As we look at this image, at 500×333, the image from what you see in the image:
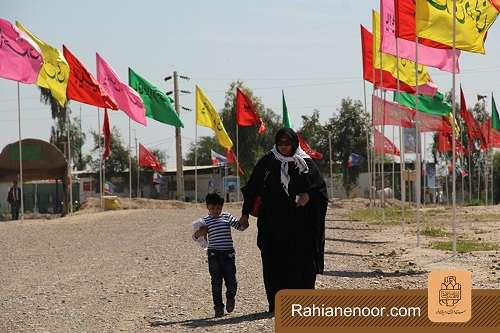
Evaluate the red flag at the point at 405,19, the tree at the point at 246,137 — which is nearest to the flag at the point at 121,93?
the red flag at the point at 405,19

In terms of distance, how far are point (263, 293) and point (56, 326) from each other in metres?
2.85

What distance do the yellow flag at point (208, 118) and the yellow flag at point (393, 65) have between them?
1573 cm

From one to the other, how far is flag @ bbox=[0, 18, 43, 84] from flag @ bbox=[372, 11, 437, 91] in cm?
944

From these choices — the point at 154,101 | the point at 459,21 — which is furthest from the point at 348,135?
the point at 459,21

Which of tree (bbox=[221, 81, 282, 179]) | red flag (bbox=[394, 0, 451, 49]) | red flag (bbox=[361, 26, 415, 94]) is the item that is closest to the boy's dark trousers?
red flag (bbox=[394, 0, 451, 49])

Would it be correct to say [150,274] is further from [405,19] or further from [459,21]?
[405,19]

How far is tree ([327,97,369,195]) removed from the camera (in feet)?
269

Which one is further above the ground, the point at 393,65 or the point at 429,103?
the point at 393,65

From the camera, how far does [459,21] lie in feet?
55.4

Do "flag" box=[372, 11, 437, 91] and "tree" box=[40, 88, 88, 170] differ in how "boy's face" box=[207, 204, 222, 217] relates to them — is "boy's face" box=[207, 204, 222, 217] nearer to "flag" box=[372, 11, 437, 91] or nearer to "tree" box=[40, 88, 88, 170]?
"flag" box=[372, 11, 437, 91]

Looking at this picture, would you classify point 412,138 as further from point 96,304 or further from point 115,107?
point 96,304

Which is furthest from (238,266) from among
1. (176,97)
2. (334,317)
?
(176,97)

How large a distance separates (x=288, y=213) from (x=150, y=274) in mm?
5361

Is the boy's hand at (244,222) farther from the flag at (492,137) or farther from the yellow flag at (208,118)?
the flag at (492,137)
